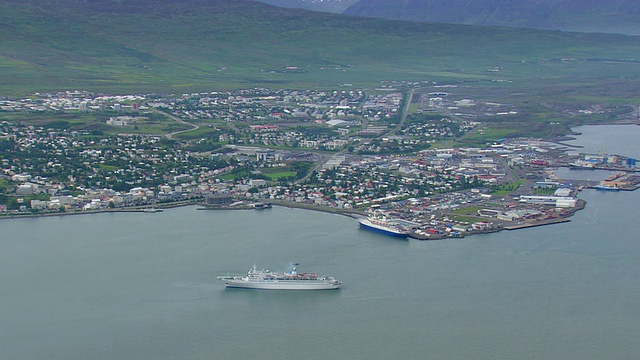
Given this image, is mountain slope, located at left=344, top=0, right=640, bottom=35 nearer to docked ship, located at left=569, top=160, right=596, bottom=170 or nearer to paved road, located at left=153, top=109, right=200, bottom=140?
paved road, located at left=153, top=109, right=200, bottom=140

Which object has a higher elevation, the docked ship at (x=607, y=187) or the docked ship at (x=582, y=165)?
the docked ship at (x=582, y=165)

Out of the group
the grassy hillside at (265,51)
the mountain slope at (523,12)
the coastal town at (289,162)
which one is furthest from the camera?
the mountain slope at (523,12)

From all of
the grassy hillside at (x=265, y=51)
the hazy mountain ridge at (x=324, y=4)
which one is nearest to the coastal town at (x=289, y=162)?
the grassy hillside at (x=265, y=51)

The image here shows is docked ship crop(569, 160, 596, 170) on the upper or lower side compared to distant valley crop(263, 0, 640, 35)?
lower

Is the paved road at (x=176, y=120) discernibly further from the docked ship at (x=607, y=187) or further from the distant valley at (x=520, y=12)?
the distant valley at (x=520, y=12)

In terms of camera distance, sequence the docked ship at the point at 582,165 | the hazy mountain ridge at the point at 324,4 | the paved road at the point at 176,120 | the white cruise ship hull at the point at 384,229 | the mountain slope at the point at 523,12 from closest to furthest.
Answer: the white cruise ship hull at the point at 384,229, the docked ship at the point at 582,165, the paved road at the point at 176,120, the mountain slope at the point at 523,12, the hazy mountain ridge at the point at 324,4

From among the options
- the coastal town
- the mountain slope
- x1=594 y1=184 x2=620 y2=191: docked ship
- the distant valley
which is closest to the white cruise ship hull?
the coastal town
